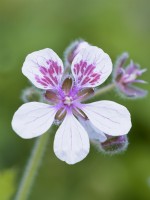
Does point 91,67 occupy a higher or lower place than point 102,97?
higher

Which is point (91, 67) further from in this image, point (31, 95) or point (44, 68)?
point (31, 95)

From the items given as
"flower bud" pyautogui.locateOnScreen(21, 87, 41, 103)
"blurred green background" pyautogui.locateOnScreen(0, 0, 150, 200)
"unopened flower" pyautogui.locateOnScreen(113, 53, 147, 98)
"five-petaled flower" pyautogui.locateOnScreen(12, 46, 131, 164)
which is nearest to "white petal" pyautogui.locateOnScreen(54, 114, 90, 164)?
"five-petaled flower" pyautogui.locateOnScreen(12, 46, 131, 164)

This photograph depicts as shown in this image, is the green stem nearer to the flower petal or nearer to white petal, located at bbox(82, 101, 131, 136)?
white petal, located at bbox(82, 101, 131, 136)

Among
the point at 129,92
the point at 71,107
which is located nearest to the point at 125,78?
the point at 129,92

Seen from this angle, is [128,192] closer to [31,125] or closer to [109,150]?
[109,150]

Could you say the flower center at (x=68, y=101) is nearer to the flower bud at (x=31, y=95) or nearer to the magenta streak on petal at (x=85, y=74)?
the magenta streak on petal at (x=85, y=74)

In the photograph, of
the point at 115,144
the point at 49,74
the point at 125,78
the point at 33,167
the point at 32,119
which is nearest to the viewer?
the point at 32,119
